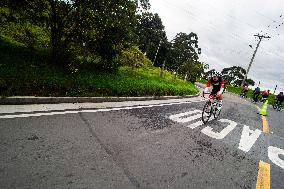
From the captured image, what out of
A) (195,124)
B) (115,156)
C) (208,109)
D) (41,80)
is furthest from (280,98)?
(115,156)

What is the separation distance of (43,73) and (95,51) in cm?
512

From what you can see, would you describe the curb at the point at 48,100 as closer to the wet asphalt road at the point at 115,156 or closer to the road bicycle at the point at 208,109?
the wet asphalt road at the point at 115,156

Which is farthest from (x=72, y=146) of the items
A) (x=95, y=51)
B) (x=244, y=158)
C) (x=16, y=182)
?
(x=95, y=51)

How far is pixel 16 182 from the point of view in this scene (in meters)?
3.66

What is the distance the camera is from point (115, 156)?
17.7 ft

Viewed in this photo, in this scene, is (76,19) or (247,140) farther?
(76,19)

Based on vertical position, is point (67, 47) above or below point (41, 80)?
above

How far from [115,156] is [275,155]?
5813mm

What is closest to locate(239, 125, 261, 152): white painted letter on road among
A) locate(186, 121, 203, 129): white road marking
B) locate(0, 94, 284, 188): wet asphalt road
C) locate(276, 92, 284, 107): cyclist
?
locate(0, 94, 284, 188): wet asphalt road

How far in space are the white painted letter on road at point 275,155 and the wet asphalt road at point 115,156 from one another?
0.15m

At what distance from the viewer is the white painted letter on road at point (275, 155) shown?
7841 mm

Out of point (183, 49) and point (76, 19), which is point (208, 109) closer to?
point (76, 19)

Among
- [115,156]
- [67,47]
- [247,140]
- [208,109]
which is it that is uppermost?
[67,47]

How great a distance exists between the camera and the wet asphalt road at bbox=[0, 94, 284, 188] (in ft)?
13.8
